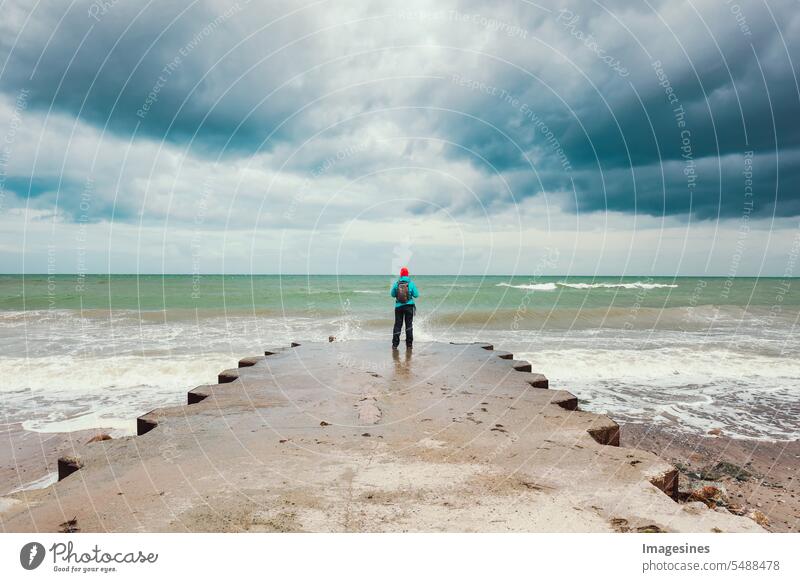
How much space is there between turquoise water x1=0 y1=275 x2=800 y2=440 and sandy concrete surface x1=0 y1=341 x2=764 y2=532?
467 centimetres

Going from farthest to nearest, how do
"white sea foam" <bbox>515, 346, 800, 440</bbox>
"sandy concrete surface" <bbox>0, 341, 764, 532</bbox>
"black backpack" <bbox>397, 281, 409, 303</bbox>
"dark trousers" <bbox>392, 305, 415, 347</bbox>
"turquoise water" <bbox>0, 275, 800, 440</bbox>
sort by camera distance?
"dark trousers" <bbox>392, 305, 415, 347</bbox>, "black backpack" <bbox>397, 281, 409, 303</bbox>, "turquoise water" <bbox>0, 275, 800, 440</bbox>, "white sea foam" <bbox>515, 346, 800, 440</bbox>, "sandy concrete surface" <bbox>0, 341, 764, 532</bbox>

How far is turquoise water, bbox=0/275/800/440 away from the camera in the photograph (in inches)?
411

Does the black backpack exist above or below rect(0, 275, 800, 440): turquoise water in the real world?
above

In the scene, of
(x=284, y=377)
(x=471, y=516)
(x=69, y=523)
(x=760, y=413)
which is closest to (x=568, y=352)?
(x=760, y=413)

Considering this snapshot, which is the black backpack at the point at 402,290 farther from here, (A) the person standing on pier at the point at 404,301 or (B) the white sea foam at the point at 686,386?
(B) the white sea foam at the point at 686,386

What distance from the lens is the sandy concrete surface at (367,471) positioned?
327cm

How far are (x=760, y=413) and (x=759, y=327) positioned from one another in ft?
60.6

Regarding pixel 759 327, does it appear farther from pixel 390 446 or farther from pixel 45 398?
pixel 45 398

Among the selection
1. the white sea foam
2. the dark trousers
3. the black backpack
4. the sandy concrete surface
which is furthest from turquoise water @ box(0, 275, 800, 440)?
the sandy concrete surface

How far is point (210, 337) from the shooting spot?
19.6 metres

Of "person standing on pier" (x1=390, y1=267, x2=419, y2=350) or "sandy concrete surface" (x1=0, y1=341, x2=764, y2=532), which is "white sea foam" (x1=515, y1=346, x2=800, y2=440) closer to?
"person standing on pier" (x1=390, y1=267, x2=419, y2=350)

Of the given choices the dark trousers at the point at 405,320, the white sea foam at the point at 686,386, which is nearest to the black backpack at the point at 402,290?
the dark trousers at the point at 405,320

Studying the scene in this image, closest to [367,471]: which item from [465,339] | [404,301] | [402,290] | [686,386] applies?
[402,290]

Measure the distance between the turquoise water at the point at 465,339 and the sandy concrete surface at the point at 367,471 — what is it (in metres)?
4.67
